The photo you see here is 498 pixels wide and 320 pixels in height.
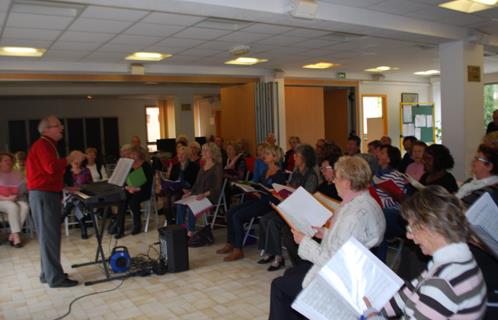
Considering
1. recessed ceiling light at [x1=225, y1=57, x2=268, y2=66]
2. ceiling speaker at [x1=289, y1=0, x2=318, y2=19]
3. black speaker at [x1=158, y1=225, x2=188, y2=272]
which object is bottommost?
black speaker at [x1=158, y1=225, x2=188, y2=272]

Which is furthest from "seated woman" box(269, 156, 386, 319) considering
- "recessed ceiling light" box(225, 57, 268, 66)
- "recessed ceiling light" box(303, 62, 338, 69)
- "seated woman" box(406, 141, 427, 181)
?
"recessed ceiling light" box(303, 62, 338, 69)

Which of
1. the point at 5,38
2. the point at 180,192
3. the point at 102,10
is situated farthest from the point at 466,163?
the point at 5,38

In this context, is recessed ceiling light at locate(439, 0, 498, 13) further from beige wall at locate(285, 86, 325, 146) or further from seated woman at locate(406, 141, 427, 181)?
beige wall at locate(285, 86, 325, 146)

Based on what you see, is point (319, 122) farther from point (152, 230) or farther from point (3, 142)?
point (3, 142)

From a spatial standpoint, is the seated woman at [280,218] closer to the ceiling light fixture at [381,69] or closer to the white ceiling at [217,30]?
the white ceiling at [217,30]

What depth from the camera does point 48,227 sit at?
418cm

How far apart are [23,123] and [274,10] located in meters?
11.5

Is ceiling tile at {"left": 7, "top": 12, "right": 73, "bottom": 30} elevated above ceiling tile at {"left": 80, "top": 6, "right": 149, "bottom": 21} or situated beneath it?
elevated above

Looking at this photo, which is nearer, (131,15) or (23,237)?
(131,15)

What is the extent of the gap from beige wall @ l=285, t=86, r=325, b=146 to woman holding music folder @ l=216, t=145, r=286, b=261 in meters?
5.35

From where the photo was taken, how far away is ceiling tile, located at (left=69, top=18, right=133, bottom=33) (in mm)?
4801

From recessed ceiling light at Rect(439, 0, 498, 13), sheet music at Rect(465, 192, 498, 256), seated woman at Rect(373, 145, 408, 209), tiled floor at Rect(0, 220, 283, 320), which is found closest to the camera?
sheet music at Rect(465, 192, 498, 256)

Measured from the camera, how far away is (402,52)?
26.5 feet

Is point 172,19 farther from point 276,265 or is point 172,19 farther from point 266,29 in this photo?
point 276,265
